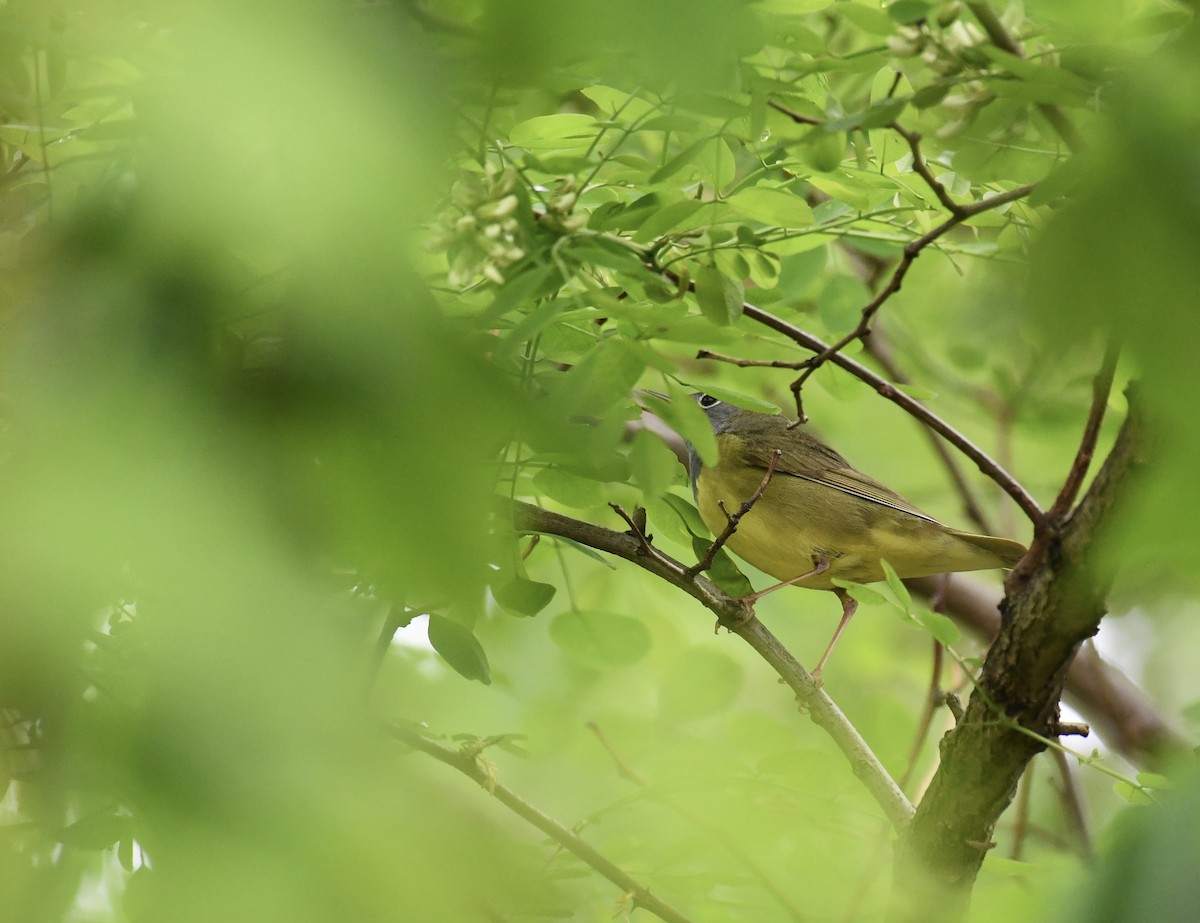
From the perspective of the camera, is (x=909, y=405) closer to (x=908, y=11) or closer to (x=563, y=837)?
(x=563, y=837)

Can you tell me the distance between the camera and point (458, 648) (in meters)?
2.36

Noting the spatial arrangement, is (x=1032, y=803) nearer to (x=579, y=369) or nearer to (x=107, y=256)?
(x=579, y=369)

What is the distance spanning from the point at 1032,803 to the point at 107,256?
7.82 metres

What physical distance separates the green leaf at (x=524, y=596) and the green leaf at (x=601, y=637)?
95cm

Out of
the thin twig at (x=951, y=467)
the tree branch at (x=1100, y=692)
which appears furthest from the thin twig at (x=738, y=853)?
the thin twig at (x=951, y=467)

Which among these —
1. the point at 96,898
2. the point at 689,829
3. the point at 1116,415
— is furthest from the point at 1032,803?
the point at 96,898

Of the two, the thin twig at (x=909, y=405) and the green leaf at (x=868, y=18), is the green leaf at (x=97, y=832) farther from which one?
the thin twig at (x=909, y=405)

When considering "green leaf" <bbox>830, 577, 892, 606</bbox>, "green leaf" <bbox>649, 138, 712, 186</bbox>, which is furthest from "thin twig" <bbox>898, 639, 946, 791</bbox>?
"green leaf" <bbox>649, 138, 712, 186</bbox>

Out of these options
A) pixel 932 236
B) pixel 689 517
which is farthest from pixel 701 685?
pixel 932 236

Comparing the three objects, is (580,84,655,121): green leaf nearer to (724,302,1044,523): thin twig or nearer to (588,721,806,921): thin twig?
(724,302,1044,523): thin twig

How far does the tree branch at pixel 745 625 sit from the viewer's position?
2410 millimetres

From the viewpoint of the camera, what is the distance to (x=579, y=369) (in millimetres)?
1684

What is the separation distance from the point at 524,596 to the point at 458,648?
184 millimetres

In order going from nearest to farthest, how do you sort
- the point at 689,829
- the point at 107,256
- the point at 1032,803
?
the point at 107,256 < the point at 689,829 < the point at 1032,803
